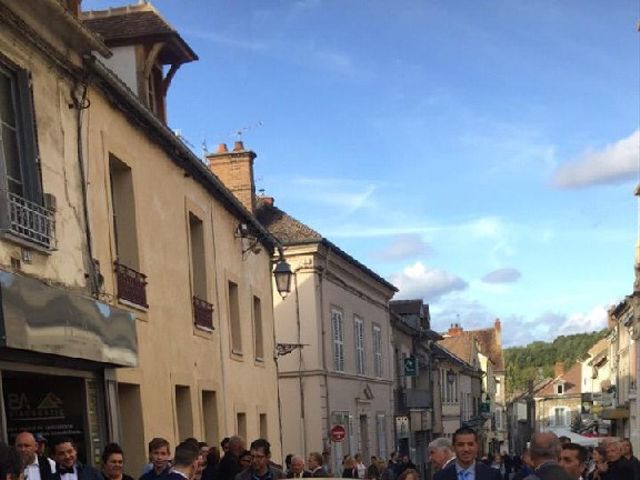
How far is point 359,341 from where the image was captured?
31.3 m

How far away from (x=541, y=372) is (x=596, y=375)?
56990mm

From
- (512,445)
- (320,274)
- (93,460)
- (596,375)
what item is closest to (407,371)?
(320,274)

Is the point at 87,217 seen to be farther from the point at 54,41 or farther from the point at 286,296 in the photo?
the point at 286,296

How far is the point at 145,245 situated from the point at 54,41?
336 centimetres

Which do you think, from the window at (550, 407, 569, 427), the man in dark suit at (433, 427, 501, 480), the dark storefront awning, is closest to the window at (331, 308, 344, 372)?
the dark storefront awning

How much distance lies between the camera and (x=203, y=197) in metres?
15.7

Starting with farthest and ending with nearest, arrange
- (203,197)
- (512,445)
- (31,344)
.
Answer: (512,445) < (203,197) < (31,344)

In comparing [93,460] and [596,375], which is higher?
[93,460]

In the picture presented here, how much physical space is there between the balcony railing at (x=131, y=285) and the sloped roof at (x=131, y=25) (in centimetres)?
373

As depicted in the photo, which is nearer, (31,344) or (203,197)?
(31,344)

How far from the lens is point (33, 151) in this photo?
9180 mm

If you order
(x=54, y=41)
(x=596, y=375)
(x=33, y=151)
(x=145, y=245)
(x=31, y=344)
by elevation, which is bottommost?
(x=596, y=375)

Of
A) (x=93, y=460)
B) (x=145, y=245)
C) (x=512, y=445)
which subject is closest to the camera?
(x=93, y=460)

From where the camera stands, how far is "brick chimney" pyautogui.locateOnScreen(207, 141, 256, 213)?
2406 centimetres
